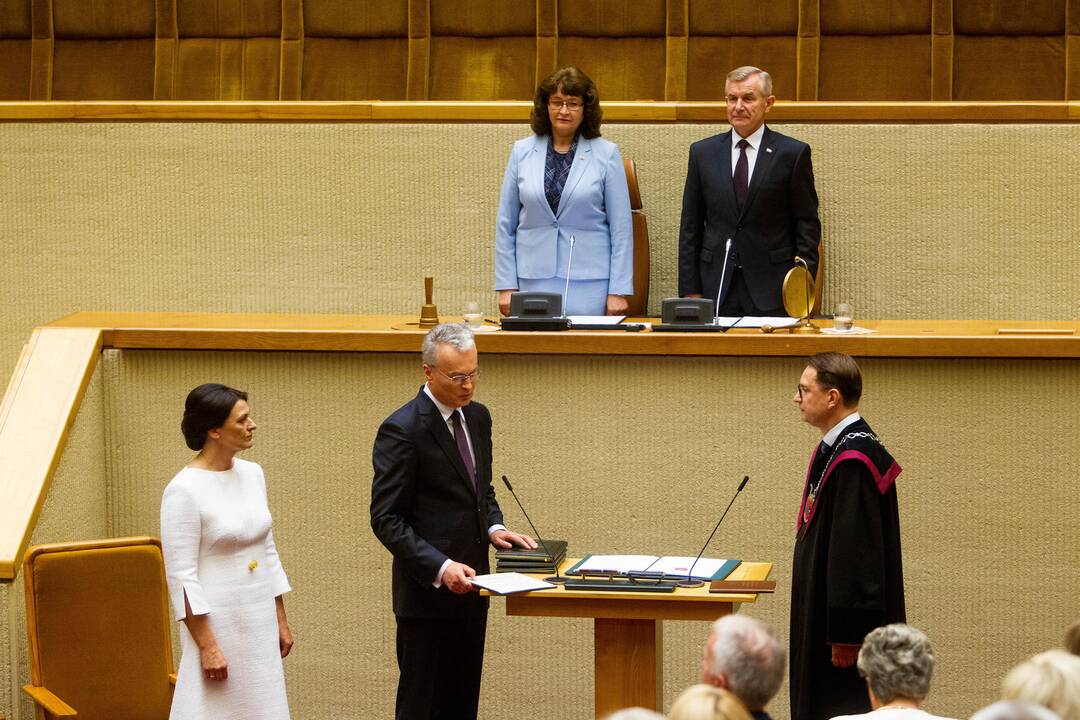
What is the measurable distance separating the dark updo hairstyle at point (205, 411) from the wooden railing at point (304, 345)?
0.85 metres

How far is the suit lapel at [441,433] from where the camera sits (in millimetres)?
3766

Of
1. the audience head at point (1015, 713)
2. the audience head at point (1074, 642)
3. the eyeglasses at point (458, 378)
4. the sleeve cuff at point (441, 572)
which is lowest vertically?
the sleeve cuff at point (441, 572)

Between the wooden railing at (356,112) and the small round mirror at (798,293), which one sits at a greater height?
the wooden railing at (356,112)

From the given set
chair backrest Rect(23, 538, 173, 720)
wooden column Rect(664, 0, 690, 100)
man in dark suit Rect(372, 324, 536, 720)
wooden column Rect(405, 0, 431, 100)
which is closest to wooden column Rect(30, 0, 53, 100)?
wooden column Rect(405, 0, 431, 100)

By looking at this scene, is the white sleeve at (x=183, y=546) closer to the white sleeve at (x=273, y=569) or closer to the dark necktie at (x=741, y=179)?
the white sleeve at (x=273, y=569)

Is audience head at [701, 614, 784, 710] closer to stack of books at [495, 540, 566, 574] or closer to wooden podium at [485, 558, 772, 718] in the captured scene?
wooden podium at [485, 558, 772, 718]

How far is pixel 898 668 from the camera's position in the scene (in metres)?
2.77

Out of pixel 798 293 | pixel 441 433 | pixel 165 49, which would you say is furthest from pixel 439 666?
pixel 165 49

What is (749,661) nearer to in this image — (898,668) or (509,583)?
(898,668)

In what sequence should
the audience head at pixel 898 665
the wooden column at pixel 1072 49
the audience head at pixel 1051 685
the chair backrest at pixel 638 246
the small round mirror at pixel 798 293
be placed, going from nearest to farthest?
the audience head at pixel 1051 685 < the audience head at pixel 898 665 < the small round mirror at pixel 798 293 < the chair backrest at pixel 638 246 < the wooden column at pixel 1072 49

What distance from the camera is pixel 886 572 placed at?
3650mm

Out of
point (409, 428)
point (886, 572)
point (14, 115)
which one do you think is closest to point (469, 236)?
point (14, 115)

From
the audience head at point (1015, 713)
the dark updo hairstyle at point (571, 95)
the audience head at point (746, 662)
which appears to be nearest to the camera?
the audience head at point (1015, 713)

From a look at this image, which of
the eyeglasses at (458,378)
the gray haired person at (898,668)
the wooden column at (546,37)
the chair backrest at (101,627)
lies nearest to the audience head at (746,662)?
the gray haired person at (898,668)
